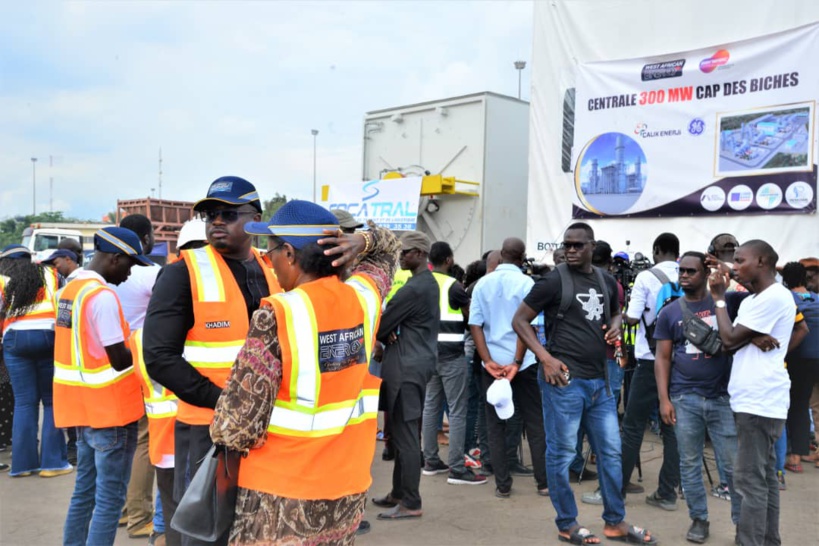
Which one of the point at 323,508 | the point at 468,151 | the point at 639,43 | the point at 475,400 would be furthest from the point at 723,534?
the point at 468,151

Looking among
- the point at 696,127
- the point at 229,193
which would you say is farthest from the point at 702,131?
the point at 229,193

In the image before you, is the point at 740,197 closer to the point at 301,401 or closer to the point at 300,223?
the point at 300,223

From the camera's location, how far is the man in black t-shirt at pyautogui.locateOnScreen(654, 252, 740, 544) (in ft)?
14.5

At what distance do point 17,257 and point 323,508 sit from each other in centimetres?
532

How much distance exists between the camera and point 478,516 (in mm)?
5051

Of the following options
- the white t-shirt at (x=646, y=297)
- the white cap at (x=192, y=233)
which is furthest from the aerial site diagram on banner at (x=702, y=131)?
the white cap at (x=192, y=233)

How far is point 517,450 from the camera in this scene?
624 cm

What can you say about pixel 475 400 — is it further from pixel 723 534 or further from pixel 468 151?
pixel 468 151

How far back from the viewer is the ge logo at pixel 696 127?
871 cm

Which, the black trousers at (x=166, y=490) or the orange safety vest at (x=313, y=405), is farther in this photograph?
the black trousers at (x=166, y=490)

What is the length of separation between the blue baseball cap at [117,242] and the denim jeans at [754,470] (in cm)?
387

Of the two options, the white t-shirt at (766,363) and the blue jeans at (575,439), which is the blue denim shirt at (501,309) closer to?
the blue jeans at (575,439)

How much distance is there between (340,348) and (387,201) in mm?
10975

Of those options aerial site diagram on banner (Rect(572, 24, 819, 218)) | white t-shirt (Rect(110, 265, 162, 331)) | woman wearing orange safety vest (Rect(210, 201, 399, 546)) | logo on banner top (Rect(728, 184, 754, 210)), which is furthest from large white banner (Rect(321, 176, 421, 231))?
woman wearing orange safety vest (Rect(210, 201, 399, 546))
